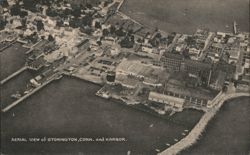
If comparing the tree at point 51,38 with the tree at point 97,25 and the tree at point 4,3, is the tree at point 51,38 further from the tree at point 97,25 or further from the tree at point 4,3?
the tree at point 4,3

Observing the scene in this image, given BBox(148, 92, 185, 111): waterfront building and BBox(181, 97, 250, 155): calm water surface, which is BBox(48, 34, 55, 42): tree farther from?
BBox(181, 97, 250, 155): calm water surface

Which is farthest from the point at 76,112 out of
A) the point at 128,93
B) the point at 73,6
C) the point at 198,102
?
the point at 73,6

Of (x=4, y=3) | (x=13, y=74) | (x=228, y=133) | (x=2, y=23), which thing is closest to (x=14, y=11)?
(x=4, y=3)

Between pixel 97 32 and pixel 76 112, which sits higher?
pixel 97 32

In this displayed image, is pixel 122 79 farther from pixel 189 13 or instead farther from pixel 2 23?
pixel 189 13

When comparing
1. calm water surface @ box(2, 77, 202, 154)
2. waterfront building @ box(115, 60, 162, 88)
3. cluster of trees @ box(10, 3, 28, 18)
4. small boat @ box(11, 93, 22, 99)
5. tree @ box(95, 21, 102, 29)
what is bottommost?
calm water surface @ box(2, 77, 202, 154)

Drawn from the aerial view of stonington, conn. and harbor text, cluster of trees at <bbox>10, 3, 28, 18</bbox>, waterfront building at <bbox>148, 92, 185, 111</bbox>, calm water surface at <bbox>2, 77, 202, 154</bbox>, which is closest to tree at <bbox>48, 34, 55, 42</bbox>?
the aerial view of stonington, conn. and harbor text

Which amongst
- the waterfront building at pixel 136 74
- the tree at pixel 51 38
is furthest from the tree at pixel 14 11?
the waterfront building at pixel 136 74

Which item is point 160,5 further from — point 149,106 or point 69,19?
point 149,106
